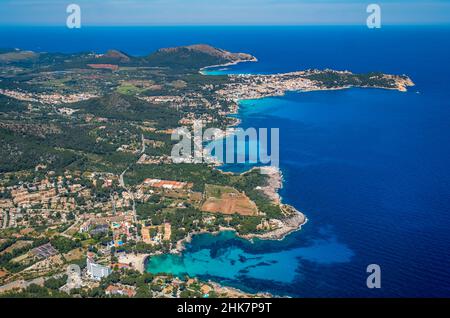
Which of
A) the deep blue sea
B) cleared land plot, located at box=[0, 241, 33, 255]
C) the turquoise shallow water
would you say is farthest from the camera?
cleared land plot, located at box=[0, 241, 33, 255]

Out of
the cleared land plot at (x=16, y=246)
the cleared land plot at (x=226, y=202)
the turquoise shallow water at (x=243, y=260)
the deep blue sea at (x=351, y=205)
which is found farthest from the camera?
the cleared land plot at (x=226, y=202)

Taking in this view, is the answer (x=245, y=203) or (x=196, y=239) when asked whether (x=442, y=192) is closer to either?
(x=245, y=203)

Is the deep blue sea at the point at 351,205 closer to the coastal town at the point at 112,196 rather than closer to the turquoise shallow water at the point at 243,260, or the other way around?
the turquoise shallow water at the point at 243,260

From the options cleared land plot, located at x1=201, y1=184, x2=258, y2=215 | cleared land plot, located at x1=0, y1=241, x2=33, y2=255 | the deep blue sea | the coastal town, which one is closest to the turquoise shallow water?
the deep blue sea

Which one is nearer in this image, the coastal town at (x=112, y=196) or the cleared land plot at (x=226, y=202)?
the coastal town at (x=112, y=196)

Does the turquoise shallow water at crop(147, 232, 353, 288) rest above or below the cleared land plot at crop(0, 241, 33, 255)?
below

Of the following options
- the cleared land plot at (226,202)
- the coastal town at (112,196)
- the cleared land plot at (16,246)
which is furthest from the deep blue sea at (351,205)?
the cleared land plot at (16,246)

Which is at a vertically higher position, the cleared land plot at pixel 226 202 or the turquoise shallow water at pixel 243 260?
the cleared land plot at pixel 226 202

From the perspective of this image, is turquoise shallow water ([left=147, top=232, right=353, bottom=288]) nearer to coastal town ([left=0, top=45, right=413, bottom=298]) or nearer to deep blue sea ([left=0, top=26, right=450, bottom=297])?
deep blue sea ([left=0, top=26, right=450, bottom=297])
